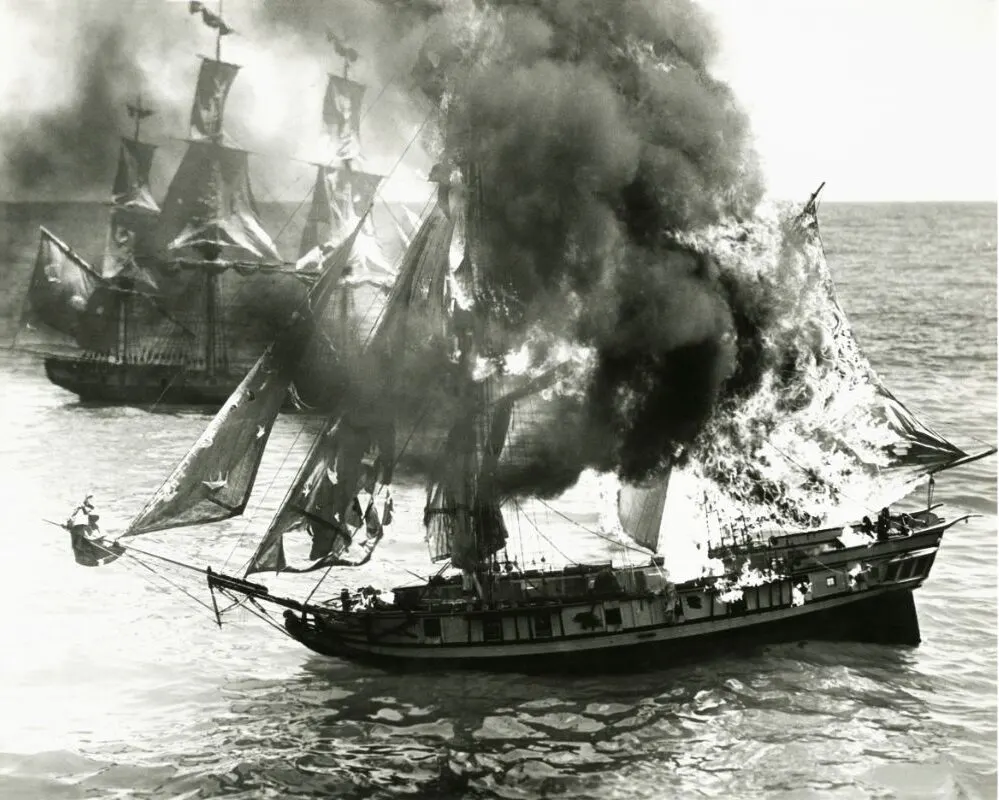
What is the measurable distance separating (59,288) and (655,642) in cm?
2688

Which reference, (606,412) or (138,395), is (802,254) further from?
(138,395)

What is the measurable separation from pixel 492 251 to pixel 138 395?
25.7m

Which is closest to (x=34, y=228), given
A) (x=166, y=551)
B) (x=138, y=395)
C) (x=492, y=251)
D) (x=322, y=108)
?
(x=138, y=395)

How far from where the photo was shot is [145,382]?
3891cm

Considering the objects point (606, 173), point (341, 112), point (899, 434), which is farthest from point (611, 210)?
point (341, 112)

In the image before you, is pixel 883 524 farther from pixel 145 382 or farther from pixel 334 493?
pixel 145 382

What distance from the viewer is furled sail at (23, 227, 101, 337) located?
3478 centimetres

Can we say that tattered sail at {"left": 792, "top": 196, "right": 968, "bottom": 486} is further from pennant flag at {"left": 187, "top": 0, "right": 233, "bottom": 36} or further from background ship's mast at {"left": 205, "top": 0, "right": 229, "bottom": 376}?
background ship's mast at {"left": 205, "top": 0, "right": 229, "bottom": 376}

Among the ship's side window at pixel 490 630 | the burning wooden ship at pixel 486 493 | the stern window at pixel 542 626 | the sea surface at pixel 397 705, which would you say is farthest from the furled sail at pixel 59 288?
the stern window at pixel 542 626

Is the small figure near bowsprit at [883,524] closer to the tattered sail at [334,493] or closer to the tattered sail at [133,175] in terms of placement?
the tattered sail at [334,493]

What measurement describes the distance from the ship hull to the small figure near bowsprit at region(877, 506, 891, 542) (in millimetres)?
25322

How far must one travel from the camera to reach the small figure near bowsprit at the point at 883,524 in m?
19.4

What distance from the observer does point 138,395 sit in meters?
38.6

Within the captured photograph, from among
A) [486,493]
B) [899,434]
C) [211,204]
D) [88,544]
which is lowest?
[88,544]
